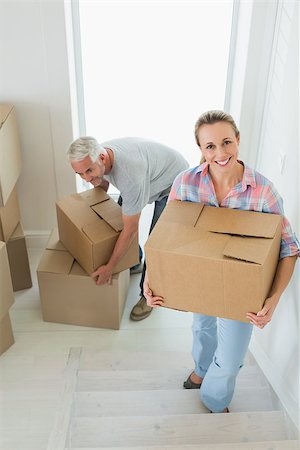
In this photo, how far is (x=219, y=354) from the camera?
1.71 meters

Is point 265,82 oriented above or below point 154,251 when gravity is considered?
above

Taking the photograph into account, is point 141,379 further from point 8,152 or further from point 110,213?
point 8,152

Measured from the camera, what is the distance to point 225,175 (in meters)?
1.52

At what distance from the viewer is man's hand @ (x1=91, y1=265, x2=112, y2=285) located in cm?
226

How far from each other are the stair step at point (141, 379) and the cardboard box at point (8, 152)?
3.15ft

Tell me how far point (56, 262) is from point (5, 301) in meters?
0.32

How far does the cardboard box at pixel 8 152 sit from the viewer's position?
234 centimetres

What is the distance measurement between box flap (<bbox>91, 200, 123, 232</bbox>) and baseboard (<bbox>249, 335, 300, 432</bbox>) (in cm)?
88

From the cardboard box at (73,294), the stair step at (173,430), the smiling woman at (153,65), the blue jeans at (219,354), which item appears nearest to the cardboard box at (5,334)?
the cardboard box at (73,294)

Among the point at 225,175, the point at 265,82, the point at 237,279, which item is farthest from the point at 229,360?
the point at 265,82

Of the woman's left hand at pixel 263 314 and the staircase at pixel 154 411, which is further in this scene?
the staircase at pixel 154 411

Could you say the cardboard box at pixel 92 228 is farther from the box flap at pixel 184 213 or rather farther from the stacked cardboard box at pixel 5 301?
the box flap at pixel 184 213

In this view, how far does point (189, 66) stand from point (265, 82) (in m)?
0.64

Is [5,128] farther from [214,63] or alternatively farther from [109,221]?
[214,63]
